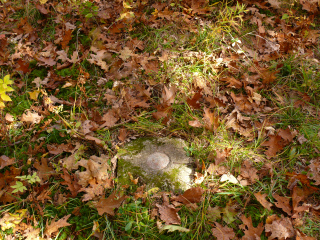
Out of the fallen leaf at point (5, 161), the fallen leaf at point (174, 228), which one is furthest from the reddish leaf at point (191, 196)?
the fallen leaf at point (5, 161)

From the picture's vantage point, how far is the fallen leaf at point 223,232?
6.62ft

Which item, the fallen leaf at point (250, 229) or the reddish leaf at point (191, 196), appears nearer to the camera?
the fallen leaf at point (250, 229)

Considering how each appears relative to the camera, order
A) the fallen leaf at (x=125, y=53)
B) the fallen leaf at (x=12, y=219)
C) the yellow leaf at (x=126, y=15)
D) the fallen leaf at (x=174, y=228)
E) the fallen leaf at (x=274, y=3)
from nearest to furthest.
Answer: the fallen leaf at (x=174, y=228)
the fallen leaf at (x=12, y=219)
the fallen leaf at (x=125, y=53)
the yellow leaf at (x=126, y=15)
the fallen leaf at (x=274, y=3)

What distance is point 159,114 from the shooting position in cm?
281

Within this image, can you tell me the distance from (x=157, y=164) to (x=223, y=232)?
868 mm

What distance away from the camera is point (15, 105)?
9.74ft

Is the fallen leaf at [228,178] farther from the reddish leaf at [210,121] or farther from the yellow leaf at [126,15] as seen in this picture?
the yellow leaf at [126,15]

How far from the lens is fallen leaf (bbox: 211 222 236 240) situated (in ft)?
6.62

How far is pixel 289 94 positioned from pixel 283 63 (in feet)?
1.52

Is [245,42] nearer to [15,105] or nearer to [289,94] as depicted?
[289,94]

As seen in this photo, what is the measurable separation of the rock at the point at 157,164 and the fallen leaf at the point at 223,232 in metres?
0.45

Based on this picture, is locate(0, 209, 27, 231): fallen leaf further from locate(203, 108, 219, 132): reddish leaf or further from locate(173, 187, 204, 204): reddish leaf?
locate(203, 108, 219, 132): reddish leaf

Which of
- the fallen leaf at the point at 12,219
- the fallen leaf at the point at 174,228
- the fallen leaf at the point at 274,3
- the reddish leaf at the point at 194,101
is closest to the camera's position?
the fallen leaf at the point at 174,228

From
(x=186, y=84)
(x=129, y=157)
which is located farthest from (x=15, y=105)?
(x=186, y=84)
